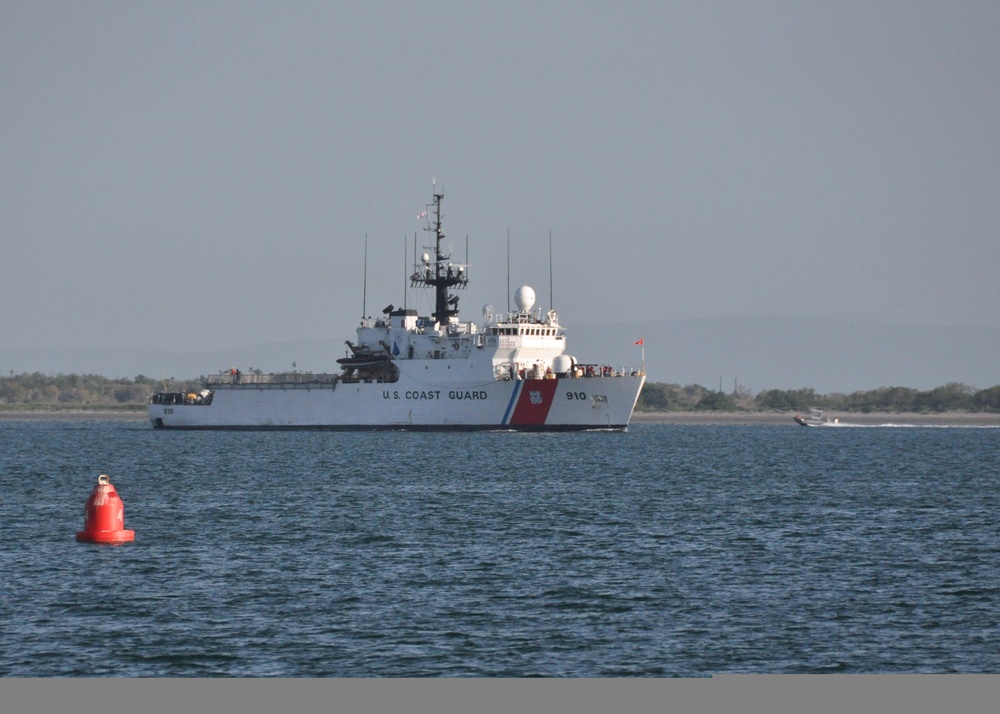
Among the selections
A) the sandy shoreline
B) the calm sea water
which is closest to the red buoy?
the calm sea water

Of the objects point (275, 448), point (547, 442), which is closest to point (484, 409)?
point (547, 442)

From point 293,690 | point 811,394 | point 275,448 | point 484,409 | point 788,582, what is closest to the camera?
point 293,690

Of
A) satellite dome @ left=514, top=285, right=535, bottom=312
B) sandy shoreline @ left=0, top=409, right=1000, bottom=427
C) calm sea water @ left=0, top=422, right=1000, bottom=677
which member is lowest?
calm sea water @ left=0, top=422, right=1000, bottom=677

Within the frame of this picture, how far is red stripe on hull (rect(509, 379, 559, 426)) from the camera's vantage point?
8125 centimetres

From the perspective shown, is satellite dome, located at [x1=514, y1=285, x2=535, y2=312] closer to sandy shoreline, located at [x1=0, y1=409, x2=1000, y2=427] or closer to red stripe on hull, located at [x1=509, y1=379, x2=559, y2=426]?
red stripe on hull, located at [x1=509, y1=379, x2=559, y2=426]

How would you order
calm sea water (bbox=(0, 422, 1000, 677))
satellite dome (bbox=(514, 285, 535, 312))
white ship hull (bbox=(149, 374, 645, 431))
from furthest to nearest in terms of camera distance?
1. satellite dome (bbox=(514, 285, 535, 312))
2. white ship hull (bbox=(149, 374, 645, 431))
3. calm sea water (bbox=(0, 422, 1000, 677))

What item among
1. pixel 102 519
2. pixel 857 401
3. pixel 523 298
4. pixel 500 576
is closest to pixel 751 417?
pixel 857 401

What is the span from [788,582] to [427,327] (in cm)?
6206

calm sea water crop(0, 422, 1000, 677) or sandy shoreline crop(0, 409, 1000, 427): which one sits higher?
sandy shoreline crop(0, 409, 1000, 427)

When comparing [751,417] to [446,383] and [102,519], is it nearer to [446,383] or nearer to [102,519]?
[446,383]

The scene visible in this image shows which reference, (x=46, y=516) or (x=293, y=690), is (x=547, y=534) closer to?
(x=46, y=516)

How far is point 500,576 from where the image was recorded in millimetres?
26766

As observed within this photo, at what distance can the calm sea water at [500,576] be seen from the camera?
776 inches

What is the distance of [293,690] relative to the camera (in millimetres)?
17219
